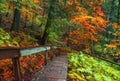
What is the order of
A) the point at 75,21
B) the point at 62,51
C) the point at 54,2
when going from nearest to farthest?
the point at 54,2 → the point at 75,21 → the point at 62,51

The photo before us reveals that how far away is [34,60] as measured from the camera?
10289mm

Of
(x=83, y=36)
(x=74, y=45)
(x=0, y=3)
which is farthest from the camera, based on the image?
(x=74, y=45)

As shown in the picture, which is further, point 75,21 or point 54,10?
point 75,21

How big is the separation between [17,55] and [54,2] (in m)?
10.8

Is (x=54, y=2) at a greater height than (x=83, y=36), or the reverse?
(x=54, y=2)

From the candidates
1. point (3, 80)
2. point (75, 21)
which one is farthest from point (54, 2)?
point (3, 80)

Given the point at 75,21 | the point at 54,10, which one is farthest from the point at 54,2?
the point at 75,21

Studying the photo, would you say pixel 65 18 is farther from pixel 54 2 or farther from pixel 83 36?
pixel 83 36

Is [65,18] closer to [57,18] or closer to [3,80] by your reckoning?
[57,18]

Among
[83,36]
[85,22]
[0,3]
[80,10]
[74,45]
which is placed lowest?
[74,45]

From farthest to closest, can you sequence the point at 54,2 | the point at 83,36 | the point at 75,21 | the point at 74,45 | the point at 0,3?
the point at 74,45, the point at 83,36, the point at 75,21, the point at 54,2, the point at 0,3

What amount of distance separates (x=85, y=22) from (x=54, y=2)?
21.2ft

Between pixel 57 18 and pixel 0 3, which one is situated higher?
pixel 0 3

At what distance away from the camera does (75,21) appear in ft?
59.8
